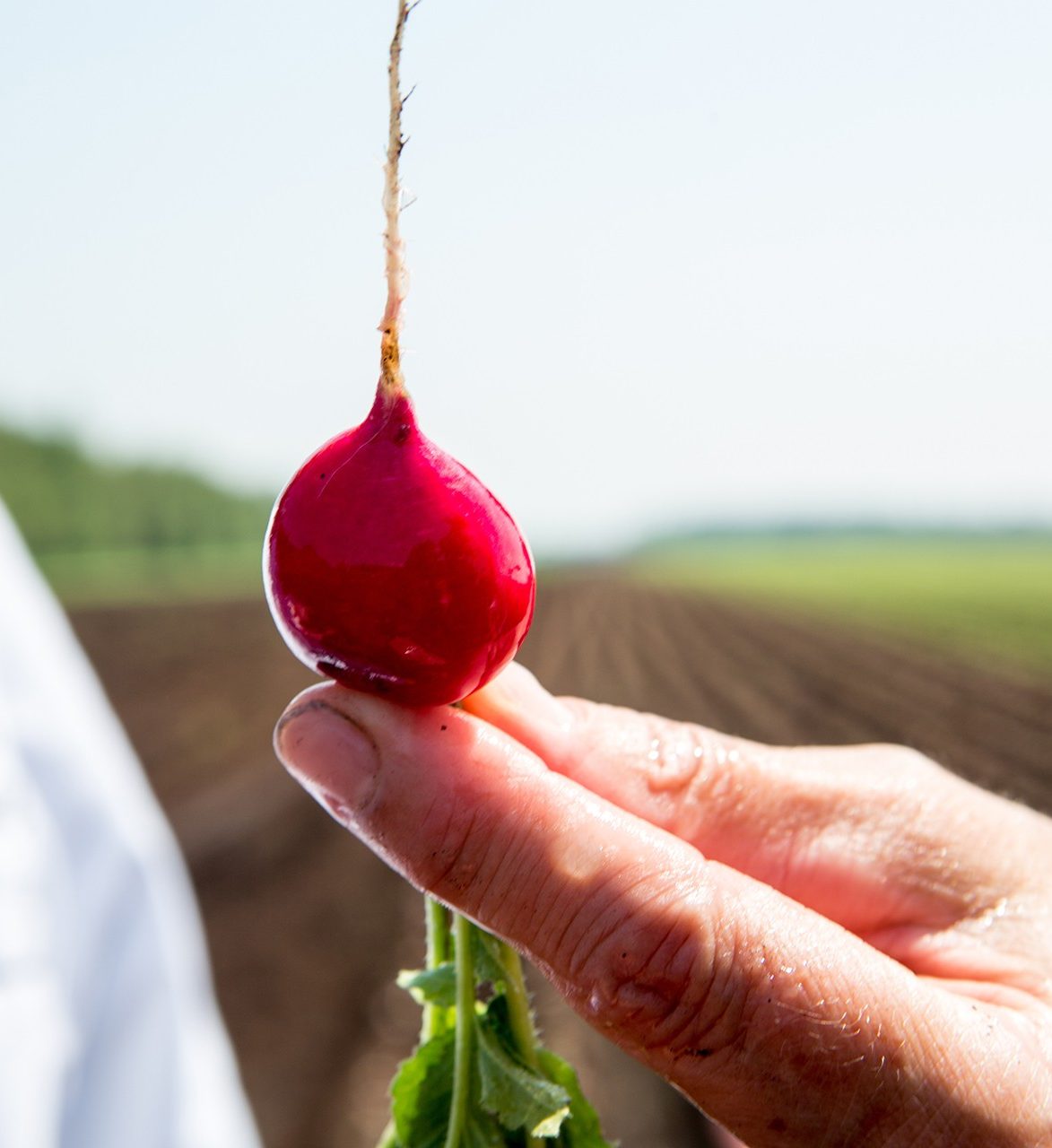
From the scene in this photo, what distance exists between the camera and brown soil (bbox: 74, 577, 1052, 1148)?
8031 mm

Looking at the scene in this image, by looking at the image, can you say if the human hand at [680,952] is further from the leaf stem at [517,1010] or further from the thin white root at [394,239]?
the thin white root at [394,239]

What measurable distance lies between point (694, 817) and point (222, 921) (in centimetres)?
842

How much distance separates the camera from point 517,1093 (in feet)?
5.67

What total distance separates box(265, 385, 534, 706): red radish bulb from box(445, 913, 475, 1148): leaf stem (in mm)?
437

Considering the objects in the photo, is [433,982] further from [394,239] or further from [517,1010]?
[394,239]

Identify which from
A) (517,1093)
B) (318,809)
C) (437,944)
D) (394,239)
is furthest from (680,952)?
(318,809)

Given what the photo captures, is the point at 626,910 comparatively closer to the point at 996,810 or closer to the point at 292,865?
the point at 996,810

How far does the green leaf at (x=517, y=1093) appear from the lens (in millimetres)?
1691

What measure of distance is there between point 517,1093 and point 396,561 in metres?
0.84

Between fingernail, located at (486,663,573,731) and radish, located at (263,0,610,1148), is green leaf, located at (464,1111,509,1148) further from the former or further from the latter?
fingernail, located at (486,663,573,731)

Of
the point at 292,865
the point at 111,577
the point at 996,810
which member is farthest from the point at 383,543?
the point at 111,577

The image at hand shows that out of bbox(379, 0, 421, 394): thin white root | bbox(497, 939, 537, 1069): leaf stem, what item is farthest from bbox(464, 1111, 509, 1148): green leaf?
bbox(379, 0, 421, 394): thin white root

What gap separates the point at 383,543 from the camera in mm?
1511

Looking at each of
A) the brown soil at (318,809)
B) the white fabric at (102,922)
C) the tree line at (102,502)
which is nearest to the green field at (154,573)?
the tree line at (102,502)
